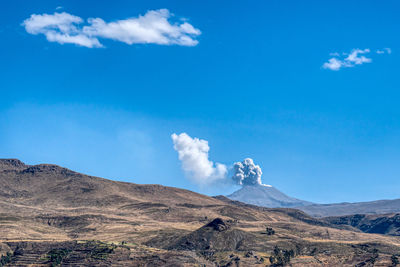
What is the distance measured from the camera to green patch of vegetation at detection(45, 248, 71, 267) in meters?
176

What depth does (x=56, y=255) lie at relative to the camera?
179875 mm

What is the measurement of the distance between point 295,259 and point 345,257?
683 inches

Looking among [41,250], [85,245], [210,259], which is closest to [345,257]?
[210,259]

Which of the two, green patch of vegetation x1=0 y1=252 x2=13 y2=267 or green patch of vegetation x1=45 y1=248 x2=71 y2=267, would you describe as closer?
green patch of vegetation x1=45 y1=248 x2=71 y2=267

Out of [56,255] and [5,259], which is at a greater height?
[56,255]

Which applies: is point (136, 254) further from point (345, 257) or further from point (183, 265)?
point (345, 257)

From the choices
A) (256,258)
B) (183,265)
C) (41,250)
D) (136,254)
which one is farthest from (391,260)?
(41,250)

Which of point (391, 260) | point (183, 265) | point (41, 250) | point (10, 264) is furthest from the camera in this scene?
point (41, 250)

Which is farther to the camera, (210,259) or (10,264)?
(210,259)

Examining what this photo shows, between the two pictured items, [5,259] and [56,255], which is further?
[5,259]

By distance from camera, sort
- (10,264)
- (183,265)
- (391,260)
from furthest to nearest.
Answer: (10,264) → (183,265) → (391,260)

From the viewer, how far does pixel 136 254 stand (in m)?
182

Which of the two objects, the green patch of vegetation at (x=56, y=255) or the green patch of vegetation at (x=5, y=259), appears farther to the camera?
the green patch of vegetation at (x=5, y=259)

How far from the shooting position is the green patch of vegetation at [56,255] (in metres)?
176
